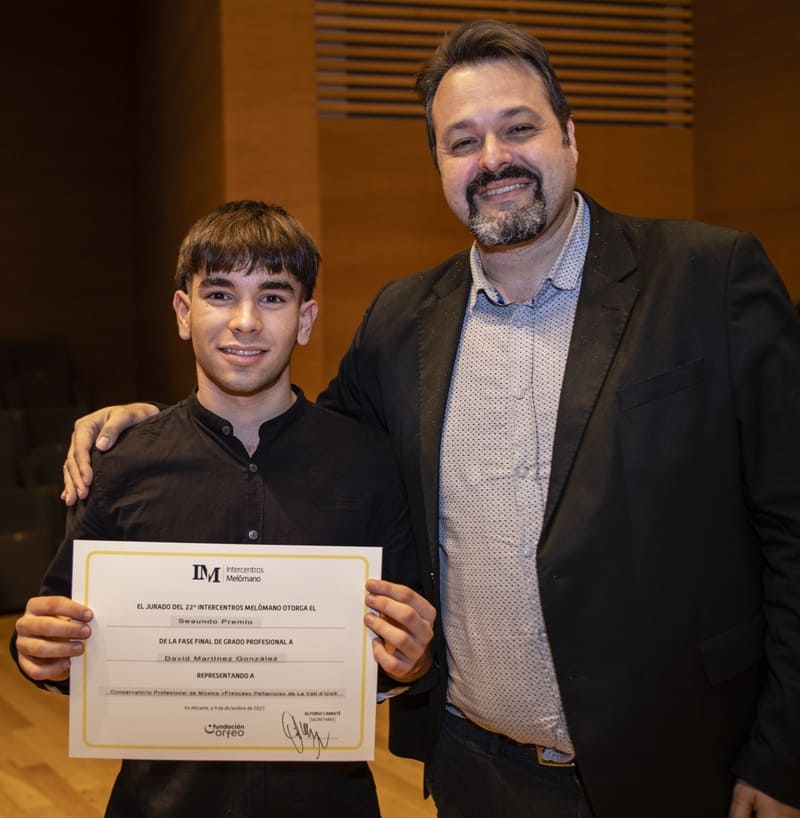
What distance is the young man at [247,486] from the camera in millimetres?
1168

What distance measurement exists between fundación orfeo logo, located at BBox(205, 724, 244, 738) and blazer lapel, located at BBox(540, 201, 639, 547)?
0.39 m

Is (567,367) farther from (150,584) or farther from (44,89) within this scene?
(44,89)

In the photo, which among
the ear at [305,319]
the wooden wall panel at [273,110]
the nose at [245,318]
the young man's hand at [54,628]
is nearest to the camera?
the young man's hand at [54,628]

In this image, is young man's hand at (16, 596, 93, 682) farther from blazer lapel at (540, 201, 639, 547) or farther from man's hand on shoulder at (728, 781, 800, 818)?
man's hand on shoulder at (728, 781, 800, 818)

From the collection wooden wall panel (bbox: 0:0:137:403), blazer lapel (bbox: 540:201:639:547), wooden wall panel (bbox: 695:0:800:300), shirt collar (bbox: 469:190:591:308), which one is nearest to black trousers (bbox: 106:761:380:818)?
blazer lapel (bbox: 540:201:639:547)

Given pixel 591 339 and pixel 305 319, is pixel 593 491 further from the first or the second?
pixel 305 319

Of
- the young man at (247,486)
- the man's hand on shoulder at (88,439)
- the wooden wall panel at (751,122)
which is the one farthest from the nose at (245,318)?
the wooden wall panel at (751,122)

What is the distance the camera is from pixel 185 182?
4273mm

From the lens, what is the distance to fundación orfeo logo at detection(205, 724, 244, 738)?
1.13 metres

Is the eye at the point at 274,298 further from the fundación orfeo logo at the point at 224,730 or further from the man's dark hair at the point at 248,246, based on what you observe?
the fundación orfeo logo at the point at 224,730

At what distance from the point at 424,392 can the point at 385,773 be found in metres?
1.48

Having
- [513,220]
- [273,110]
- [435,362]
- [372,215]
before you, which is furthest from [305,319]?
[372,215]

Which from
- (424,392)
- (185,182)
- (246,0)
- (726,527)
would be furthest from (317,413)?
(185,182)

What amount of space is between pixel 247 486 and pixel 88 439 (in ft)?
0.67
